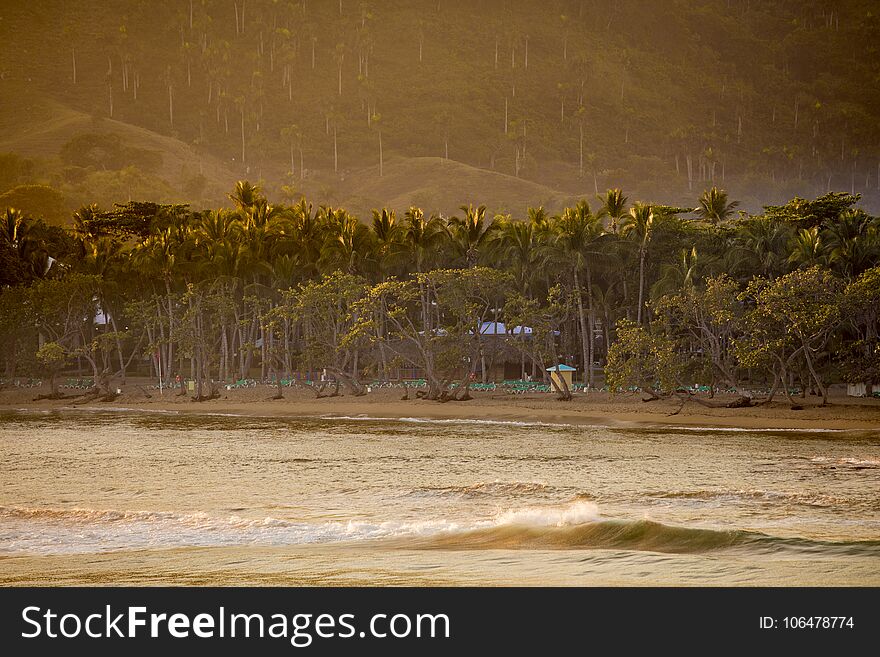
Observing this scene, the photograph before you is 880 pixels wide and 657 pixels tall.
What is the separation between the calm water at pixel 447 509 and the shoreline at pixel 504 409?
178 inches

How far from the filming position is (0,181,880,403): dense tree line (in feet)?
134

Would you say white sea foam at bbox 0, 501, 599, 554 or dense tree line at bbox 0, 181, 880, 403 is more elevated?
dense tree line at bbox 0, 181, 880, 403

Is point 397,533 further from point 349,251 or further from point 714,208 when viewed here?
point 714,208

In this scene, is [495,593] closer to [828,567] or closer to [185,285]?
[828,567]

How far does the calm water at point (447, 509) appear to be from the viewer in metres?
→ 10.8

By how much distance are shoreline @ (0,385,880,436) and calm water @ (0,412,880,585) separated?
14.8 feet

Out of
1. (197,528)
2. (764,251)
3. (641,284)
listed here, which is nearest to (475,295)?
(641,284)

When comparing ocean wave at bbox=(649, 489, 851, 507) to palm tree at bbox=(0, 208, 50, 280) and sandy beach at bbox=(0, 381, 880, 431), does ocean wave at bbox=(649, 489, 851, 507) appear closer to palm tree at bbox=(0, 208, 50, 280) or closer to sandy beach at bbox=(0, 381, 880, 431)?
sandy beach at bbox=(0, 381, 880, 431)

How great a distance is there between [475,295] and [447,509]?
109ft

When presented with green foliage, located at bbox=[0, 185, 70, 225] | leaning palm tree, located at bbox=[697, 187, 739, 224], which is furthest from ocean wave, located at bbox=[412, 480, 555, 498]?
green foliage, located at bbox=[0, 185, 70, 225]

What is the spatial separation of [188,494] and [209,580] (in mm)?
10086

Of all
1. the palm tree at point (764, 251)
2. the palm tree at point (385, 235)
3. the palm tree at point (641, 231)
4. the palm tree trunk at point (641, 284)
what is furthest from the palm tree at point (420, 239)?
the palm tree at point (764, 251)

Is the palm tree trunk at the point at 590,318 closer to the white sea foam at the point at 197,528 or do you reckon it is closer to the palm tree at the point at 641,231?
the palm tree at the point at 641,231

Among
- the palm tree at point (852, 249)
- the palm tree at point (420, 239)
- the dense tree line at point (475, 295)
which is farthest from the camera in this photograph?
the palm tree at point (420, 239)
